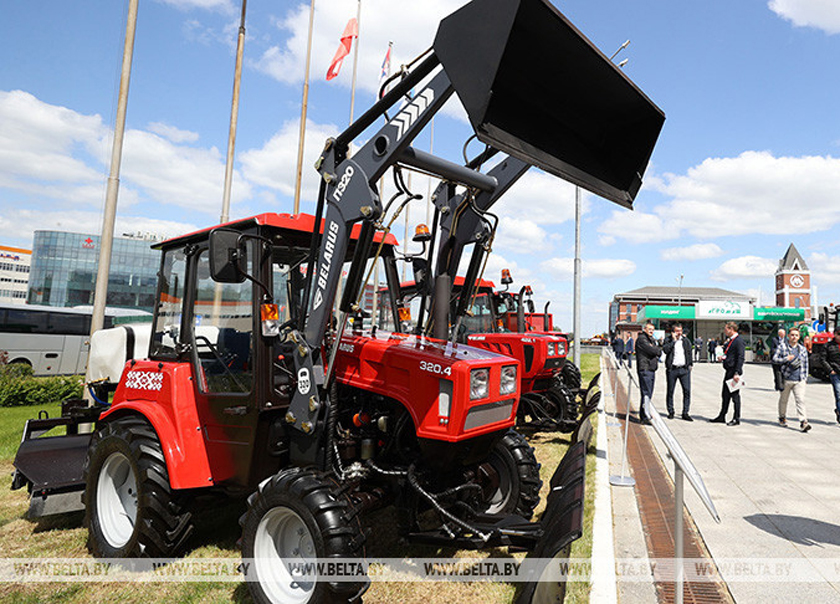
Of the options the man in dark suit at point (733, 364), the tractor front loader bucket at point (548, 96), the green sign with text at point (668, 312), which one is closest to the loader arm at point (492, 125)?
the tractor front loader bucket at point (548, 96)

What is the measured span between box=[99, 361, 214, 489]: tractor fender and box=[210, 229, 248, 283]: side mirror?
118 cm

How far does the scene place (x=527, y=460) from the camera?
417 cm

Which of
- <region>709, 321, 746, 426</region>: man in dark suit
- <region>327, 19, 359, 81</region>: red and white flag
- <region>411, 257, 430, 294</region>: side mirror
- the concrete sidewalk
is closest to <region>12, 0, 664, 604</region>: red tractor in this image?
<region>411, 257, 430, 294</region>: side mirror

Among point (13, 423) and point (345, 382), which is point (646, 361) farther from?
point (13, 423)

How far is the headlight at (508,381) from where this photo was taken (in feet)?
11.9

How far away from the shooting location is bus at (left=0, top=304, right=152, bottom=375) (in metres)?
17.4

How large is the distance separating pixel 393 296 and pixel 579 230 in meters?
11.0

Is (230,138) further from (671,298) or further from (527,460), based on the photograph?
(671,298)

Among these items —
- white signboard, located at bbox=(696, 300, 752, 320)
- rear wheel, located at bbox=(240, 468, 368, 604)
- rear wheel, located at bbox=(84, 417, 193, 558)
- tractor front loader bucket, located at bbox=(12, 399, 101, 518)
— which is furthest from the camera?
white signboard, located at bbox=(696, 300, 752, 320)

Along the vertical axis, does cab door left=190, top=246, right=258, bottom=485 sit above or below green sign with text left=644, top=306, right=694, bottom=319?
below

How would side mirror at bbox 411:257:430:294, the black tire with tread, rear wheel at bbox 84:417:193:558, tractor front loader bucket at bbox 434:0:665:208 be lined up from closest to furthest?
tractor front loader bucket at bbox 434:0:665:208, rear wheel at bbox 84:417:193:558, side mirror at bbox 411:257:430:294, the black tire with tread

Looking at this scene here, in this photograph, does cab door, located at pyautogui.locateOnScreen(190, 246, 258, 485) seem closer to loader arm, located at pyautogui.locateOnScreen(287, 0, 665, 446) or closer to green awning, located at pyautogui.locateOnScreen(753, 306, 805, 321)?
loader arm, located at pyautogui.locateOnScreen(287, 0, 665, 446)

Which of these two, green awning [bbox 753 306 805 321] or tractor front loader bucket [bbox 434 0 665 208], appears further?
green awning [bbox 753 306 805 321]

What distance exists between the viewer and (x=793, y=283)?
71750 mm
